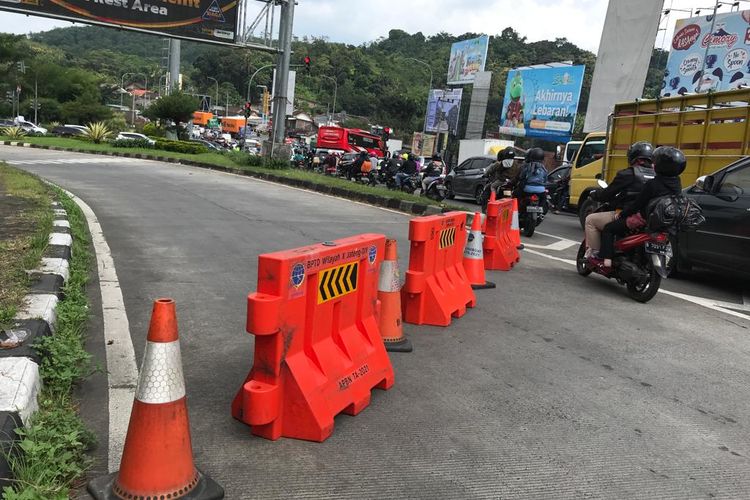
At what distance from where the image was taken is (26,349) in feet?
10.9

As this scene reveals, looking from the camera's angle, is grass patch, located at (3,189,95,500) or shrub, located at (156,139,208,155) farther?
shrub, located at (156,139,208,155)

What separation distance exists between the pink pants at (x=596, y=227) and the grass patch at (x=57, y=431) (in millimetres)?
5197

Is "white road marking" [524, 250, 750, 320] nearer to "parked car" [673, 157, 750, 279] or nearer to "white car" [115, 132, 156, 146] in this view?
"parked car" [673, 157, 750, 279]

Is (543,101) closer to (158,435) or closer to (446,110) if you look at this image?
(446,110)

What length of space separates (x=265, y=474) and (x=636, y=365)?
2.88 m

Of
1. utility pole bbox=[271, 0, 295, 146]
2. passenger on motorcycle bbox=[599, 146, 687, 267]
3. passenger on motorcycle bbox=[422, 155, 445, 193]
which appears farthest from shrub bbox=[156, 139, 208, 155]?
passenger on motorcycle bbox=[599, 146, 687, 267]

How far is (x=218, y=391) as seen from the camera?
3477 millimetres

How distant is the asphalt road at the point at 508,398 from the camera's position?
8.95 feet

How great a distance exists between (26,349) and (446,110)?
143 ft

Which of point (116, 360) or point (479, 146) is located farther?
point (479, 146)

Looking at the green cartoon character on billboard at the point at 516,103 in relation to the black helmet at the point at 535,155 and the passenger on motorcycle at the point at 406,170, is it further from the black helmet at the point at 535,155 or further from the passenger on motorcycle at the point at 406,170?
the black helmet at the point at 535,155

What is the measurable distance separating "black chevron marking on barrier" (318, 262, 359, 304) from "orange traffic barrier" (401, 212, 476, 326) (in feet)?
4.46

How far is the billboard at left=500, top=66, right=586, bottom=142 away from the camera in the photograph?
35719 mm

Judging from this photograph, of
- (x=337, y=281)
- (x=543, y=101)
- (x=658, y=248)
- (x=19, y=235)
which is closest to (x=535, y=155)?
(x=658, y=248)
